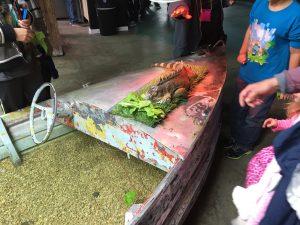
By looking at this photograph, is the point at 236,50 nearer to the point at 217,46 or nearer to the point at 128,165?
the point at 217,46

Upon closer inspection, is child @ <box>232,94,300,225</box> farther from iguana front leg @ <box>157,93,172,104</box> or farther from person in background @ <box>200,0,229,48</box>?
person in background @ <box>200,0,229,48</box>

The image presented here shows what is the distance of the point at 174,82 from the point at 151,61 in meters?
2.39

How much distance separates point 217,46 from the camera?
2.90m

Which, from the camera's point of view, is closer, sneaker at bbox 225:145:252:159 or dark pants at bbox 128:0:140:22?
sneaker at bbox 225:145:252:159

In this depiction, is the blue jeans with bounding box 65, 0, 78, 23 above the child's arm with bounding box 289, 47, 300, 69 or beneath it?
beneath

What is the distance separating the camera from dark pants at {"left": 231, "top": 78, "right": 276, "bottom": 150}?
2.12 m

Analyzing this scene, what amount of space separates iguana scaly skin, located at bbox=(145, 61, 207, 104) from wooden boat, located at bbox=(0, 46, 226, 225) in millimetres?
69

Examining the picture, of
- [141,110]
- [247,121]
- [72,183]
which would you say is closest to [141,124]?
[141,110]

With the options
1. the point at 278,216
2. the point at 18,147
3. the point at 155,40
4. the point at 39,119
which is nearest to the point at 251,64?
the point at 278,216

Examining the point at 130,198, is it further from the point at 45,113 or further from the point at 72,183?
the point at 45,113

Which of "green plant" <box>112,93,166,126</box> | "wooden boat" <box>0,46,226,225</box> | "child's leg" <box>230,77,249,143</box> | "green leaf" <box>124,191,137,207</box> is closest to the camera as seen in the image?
"wooden boat" <box>0,46,226,225</box>

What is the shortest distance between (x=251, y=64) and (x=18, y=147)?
1.85 meters

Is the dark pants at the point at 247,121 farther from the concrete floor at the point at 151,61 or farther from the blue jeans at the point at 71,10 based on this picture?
the blue jeans at the point at 71,10

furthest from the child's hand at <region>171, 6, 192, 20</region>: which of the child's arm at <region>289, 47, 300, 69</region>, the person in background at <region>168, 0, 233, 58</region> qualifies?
the child's arm at <region>289, 47, 300, 69</region>
